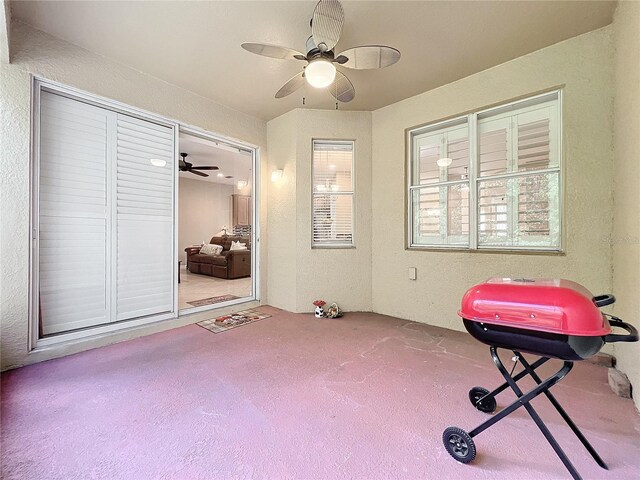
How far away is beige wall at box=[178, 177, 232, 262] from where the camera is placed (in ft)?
28.3

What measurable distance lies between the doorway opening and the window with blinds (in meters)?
1.00

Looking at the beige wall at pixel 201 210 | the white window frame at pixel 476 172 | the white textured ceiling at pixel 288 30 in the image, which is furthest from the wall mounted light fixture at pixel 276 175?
the beige wall at pixel 201 210

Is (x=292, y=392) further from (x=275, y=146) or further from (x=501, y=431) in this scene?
(x=275, y=146)

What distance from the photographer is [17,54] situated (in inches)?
88.7

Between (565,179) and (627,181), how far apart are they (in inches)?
20.9

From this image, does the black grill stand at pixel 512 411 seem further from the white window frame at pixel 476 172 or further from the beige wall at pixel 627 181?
the white window frame at pixel 476 172

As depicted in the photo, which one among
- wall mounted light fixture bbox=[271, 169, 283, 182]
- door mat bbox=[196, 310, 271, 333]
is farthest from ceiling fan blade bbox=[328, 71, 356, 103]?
door mat bbox=[196, 310, 271, 333]

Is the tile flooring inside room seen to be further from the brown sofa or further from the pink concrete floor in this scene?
the pink concrete floor

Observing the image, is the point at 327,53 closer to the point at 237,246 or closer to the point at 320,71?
the point at 320,71

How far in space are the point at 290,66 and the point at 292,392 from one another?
117 inches

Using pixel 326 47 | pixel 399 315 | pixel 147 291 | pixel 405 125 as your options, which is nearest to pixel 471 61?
pixel 405 125

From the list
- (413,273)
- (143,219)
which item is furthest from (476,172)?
(143,219)

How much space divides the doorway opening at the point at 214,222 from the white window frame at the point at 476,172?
7.48ft

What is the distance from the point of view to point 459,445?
133cm
